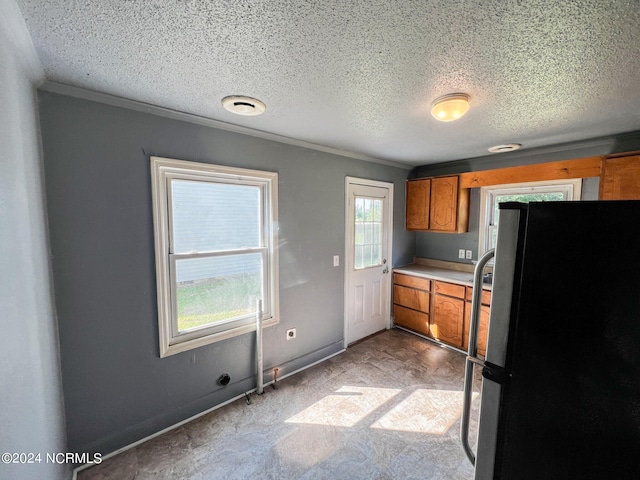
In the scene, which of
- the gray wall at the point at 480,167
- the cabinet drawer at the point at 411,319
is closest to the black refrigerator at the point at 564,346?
the gray wall at the point at 480,167

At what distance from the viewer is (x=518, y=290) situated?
78cm

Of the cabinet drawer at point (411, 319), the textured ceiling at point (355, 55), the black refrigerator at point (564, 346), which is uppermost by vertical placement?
the textured ceiling at point (355, 55)

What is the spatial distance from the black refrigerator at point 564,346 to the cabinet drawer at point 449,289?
2.50 meters

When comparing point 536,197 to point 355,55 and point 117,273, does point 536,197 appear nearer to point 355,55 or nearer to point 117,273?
point 355,55

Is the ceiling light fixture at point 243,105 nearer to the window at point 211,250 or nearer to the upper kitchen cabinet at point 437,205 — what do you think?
the window at point 211,250

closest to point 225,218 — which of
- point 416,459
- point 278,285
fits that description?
point 278,285

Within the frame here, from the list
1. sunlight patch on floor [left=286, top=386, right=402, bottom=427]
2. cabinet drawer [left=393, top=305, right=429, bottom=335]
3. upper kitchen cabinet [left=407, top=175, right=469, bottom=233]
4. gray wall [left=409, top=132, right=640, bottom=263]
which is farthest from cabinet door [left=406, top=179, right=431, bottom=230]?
sunlight patch on floor [left=286, top=386, right=402, bottom=427]

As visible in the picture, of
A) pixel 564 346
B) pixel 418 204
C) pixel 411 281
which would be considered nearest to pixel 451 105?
pixel 564 346

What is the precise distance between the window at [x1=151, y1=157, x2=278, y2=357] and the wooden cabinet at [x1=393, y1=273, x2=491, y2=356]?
77.9 inches

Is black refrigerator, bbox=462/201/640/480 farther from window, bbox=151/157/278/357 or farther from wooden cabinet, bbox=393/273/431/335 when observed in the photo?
wooden cabinet, bbox=393/273/431/335

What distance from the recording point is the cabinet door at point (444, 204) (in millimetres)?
3395

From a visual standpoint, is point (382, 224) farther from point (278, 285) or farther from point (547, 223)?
point (547, 223)

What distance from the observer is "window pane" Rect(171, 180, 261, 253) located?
78.5 inches

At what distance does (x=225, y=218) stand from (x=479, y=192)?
3.13 m
